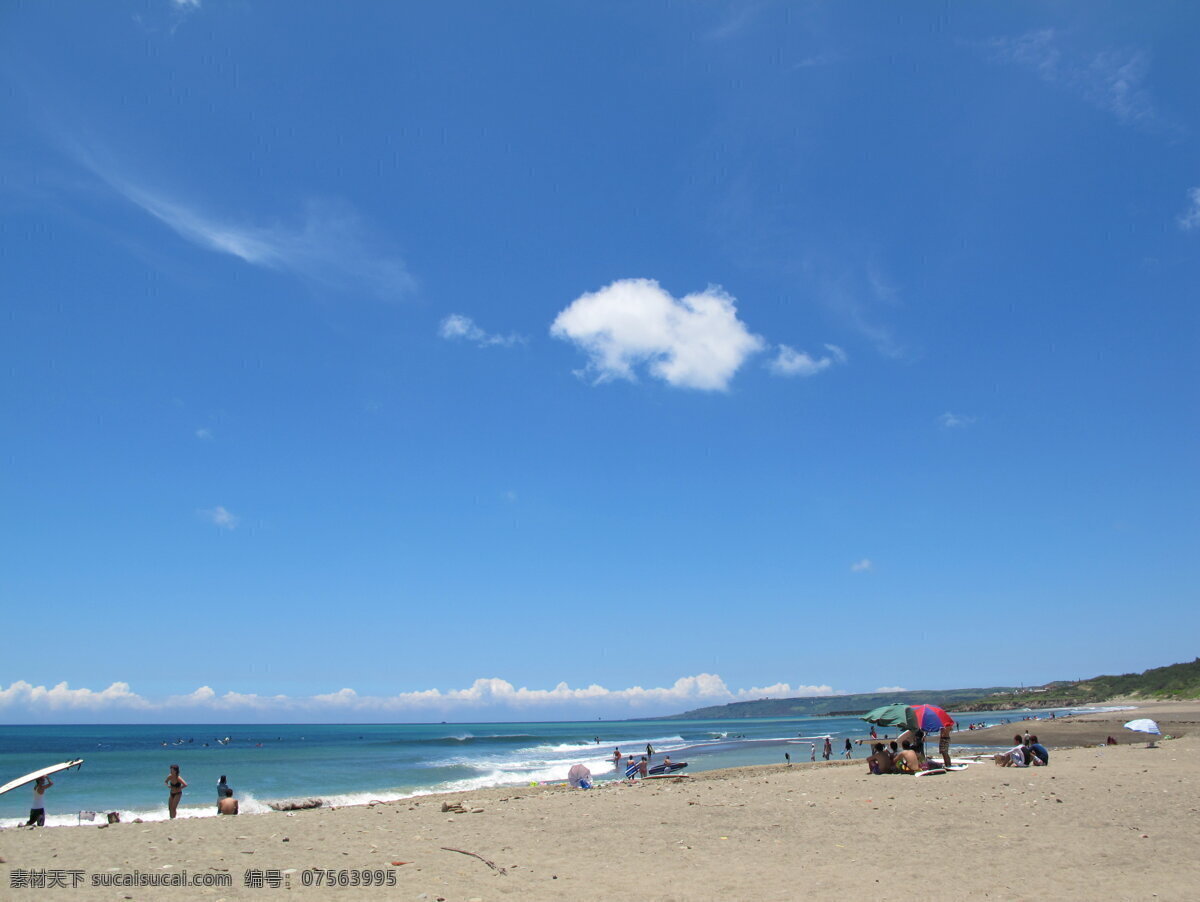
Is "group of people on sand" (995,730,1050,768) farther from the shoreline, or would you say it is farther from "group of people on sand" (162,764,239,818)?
"group of people on sand" (162,764,239,818)

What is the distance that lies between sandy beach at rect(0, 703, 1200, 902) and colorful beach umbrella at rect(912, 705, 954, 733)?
2963 millimetres

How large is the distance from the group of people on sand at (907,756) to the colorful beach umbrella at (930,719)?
175 millimetres

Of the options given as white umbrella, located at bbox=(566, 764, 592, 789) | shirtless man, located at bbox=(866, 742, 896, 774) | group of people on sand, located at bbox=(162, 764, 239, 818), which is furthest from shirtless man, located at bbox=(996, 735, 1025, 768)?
group of people on sand, located at bbox=(162, 764, 239, 818)

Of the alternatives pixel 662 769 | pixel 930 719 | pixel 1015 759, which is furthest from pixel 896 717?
pixel 662 769

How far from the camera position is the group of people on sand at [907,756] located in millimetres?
20125

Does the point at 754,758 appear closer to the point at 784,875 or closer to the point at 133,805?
the point at 133,805

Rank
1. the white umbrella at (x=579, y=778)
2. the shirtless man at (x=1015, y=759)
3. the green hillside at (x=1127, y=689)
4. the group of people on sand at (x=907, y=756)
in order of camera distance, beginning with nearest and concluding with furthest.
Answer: the group of people on sand at (x=907, y=756) < the shirtless man at (x=1015, y=759) < the white umbrella at (x=579, y=778) < the green hillside at (x=1127, y=689)

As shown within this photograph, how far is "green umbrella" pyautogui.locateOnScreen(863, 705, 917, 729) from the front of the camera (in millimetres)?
20562

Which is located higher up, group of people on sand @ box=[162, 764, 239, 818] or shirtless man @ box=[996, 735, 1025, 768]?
group of people on sand @ box=[162, 764, 239, 818]

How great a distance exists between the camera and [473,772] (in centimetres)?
4597

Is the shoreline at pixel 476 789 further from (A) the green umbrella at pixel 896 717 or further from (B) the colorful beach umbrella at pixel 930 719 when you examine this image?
(B) the colorful beach umbrella at pixel 930 719

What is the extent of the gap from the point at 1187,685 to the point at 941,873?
398 ft

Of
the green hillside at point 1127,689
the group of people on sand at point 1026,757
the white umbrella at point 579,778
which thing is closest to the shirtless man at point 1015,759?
the group of people on sand at point 1026,757

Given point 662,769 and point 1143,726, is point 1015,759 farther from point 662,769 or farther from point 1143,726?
point 662,769
